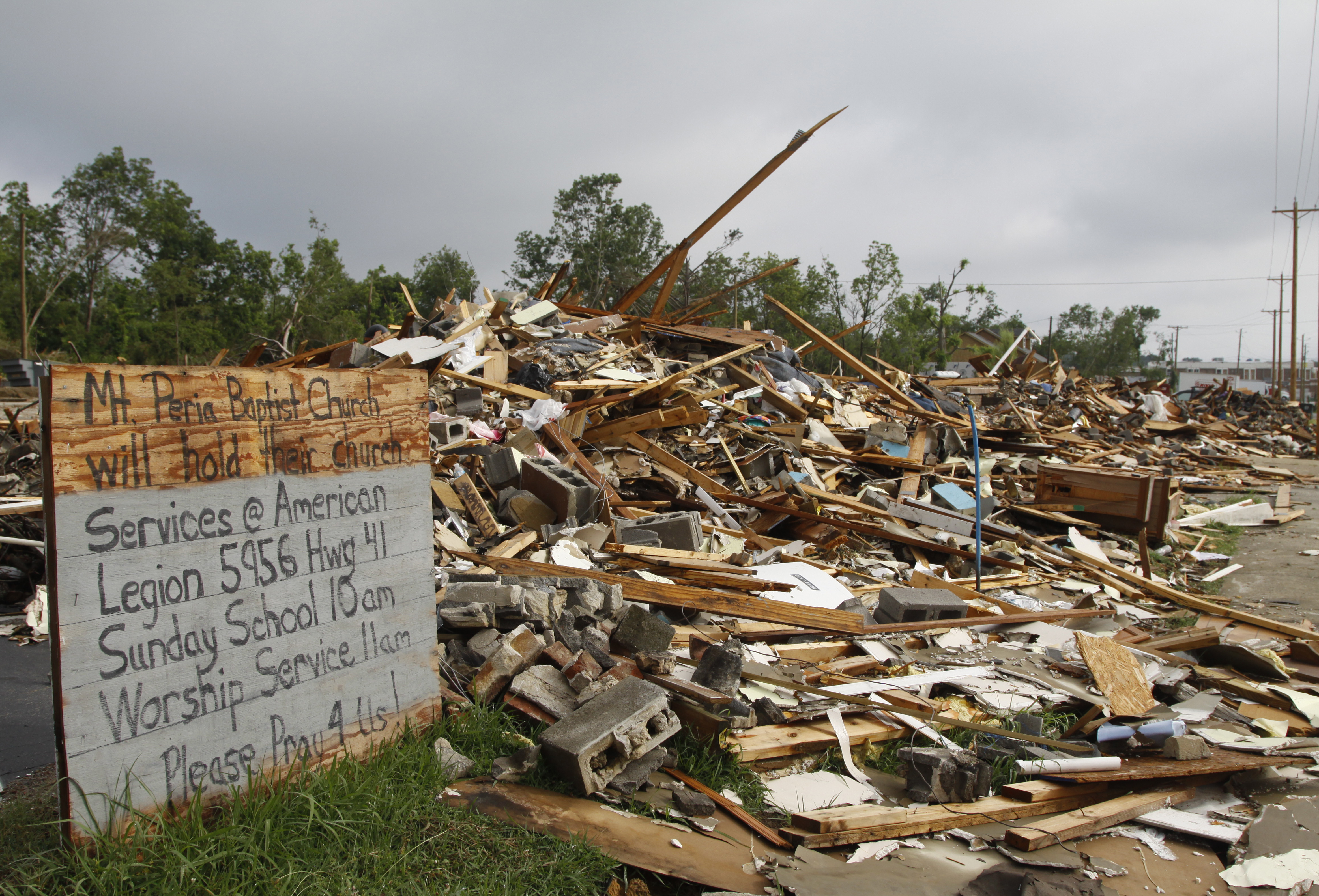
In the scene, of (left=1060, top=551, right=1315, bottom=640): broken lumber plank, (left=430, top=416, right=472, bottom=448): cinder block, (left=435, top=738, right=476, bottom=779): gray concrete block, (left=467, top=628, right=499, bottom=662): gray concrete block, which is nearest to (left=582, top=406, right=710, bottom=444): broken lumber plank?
(left=430, top=416, right=472, bottom=448): cinder block

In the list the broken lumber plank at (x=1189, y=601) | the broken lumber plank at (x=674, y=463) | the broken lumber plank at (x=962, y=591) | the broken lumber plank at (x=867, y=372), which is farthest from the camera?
the broken lumber plank at (x=867, y=372)

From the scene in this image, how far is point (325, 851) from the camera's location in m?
2.49

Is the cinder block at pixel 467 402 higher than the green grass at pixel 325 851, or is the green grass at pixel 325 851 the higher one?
the cinder block at pixel 467 402

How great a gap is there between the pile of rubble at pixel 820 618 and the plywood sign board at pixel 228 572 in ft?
1.98

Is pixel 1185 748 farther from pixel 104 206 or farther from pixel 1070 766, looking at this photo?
pixel 104 206

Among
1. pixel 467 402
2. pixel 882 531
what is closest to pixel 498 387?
pixel 467 402

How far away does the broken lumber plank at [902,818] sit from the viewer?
2.82 m

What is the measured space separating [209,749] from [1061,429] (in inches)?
635

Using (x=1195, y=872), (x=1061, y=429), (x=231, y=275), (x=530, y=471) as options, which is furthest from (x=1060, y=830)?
(x=231, y=275)

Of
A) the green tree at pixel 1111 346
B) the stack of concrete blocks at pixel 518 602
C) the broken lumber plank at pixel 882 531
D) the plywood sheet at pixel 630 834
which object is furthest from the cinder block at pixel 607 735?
the green tree at pixel 1111 346

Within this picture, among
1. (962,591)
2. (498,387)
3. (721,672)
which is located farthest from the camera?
(498,387)

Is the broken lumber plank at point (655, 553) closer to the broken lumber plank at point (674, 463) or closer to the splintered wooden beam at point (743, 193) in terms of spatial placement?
the broken lumber plank at point (674, 463)

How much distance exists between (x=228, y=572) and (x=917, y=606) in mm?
4128

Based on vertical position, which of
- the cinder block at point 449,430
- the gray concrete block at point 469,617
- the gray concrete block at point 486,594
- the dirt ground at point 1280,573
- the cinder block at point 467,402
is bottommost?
the dirt ground at point 1280,573
